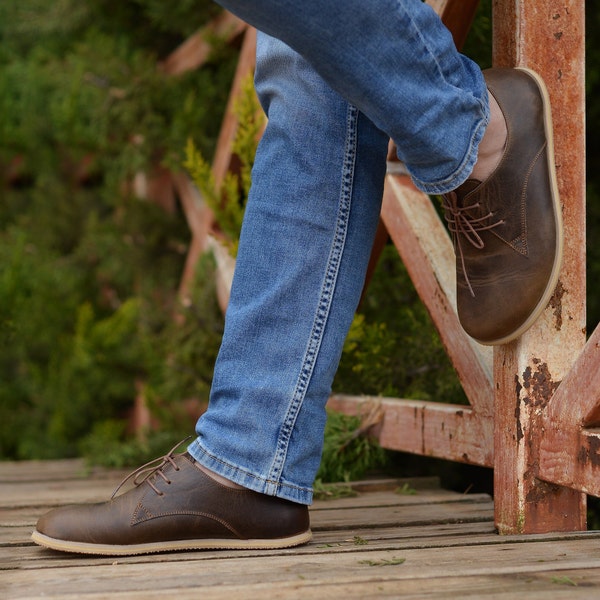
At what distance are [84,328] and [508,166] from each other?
6.71ft

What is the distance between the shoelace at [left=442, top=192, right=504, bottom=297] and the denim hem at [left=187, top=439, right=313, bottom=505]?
41 cm

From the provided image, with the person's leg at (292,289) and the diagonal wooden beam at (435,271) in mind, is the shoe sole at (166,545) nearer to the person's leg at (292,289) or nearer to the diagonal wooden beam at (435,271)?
the person's leg at (292,289)

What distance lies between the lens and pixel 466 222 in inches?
50.9

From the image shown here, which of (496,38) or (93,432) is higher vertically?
(496,38)

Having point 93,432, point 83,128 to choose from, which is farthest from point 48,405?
point 83,128

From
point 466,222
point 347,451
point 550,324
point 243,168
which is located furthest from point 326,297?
point 243,168

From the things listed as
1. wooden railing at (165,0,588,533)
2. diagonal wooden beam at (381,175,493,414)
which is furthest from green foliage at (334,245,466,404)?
wooden railing at (165,0,588,533)

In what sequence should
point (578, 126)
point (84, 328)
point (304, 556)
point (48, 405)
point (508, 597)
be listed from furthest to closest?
point (48, 405) → point (84, 328) → point (578, 126) → point (304, 556) → point (508, 597)

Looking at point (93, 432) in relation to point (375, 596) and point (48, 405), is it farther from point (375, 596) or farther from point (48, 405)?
point (375, 596)

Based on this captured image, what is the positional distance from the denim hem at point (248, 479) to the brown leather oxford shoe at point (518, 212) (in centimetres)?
39

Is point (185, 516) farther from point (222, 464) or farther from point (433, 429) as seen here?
point (433, 429)

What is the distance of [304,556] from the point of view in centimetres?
122

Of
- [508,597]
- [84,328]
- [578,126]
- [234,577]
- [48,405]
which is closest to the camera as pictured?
[508,597]

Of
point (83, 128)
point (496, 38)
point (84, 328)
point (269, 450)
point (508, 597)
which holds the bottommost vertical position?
point (508, 597)
